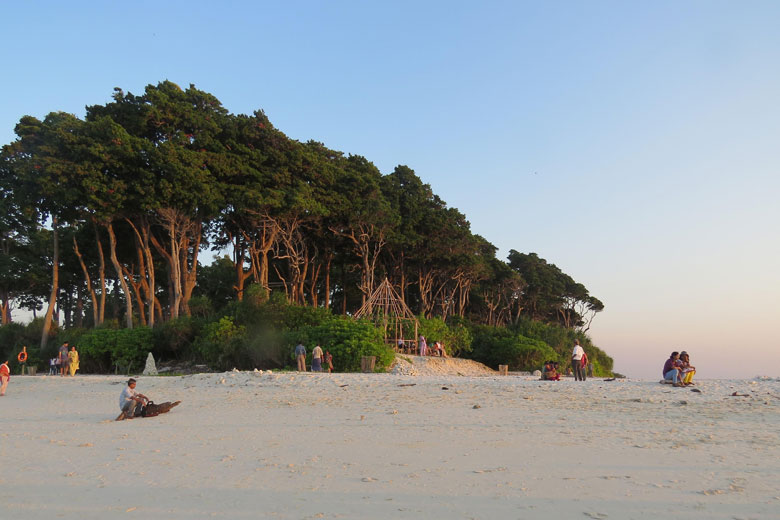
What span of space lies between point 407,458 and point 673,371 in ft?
36.3

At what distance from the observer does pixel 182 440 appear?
8938 mm

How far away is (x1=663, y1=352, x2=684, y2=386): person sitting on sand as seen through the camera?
15.5 metres

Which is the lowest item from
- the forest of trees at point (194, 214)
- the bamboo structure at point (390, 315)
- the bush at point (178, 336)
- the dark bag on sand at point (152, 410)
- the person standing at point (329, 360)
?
the dark bag on sand at point (152, 410)

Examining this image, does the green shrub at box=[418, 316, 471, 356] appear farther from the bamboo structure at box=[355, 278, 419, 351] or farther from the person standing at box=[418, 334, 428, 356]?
the person standing at box=[418, 334, 428, 356]

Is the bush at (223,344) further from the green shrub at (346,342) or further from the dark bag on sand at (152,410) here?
the dark bag on sand at (152,410)

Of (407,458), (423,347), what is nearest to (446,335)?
(423,347)

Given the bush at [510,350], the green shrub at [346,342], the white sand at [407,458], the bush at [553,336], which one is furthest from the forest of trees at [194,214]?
the white sand at [407,458]

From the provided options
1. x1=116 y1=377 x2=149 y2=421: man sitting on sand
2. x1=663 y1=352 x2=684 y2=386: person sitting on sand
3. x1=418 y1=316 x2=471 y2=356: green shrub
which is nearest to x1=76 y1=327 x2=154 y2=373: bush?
x1=418 y1=316 x2=471 y2=356: green shrub

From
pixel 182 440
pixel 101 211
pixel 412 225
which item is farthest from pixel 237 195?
pixel 182 440

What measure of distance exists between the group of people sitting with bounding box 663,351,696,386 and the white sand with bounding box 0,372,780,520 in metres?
1.72

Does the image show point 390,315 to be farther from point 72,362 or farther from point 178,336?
point 72,362

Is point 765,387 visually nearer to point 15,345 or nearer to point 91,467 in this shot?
point 91,467

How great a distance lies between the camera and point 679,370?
612 inches

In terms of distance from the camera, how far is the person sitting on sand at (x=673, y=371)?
1548 centimetres
